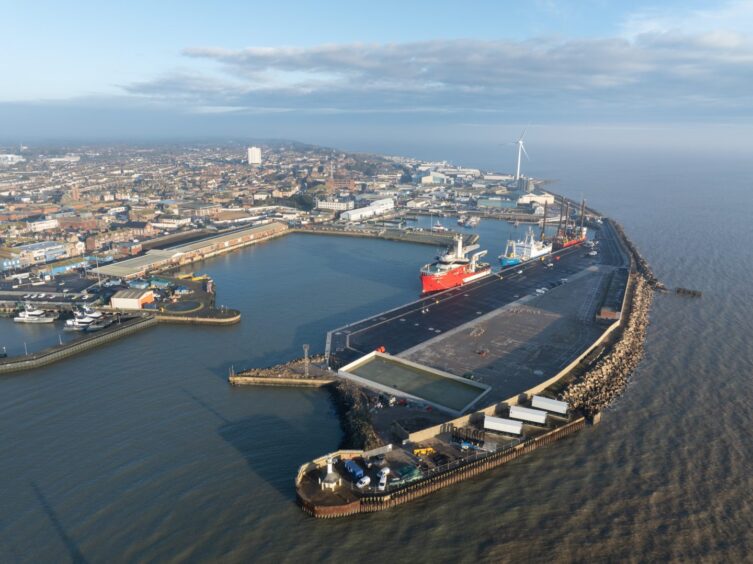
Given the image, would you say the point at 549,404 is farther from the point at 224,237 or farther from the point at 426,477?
the point at 224,237

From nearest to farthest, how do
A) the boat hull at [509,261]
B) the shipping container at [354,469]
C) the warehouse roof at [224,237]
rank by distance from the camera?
the shipping container at [354,469]
the boat hull at [509,261]
the warehouse roof at [224,237]

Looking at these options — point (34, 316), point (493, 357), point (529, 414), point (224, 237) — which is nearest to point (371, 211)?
point (224, 237)

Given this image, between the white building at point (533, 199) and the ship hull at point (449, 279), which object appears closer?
the ship hull at point (449, 279)

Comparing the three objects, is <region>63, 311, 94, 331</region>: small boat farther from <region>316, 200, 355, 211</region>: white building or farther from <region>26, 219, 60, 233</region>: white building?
<region>316, 200, 355, 211</region>: white building

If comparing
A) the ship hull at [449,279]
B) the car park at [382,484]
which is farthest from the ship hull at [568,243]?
the car park at [382,484]

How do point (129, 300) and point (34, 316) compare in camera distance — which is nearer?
point (34, 316)

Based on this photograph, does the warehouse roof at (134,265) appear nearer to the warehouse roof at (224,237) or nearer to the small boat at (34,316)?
the warehouse roof at (224,237)

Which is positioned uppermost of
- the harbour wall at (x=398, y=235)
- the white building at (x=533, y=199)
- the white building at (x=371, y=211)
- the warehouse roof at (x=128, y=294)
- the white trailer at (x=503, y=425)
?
the white building at (x=533, y=199)
